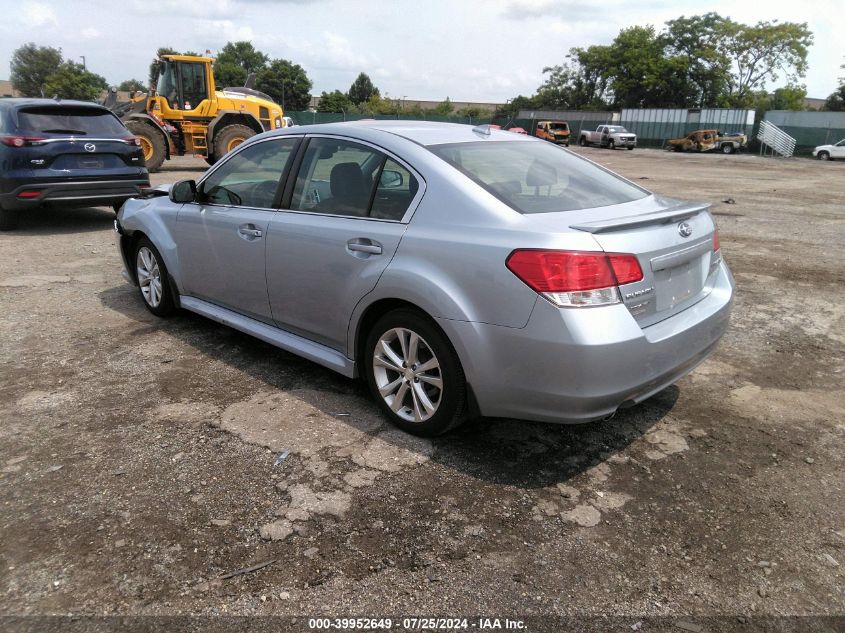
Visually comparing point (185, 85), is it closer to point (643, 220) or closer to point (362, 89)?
point (643, 220)

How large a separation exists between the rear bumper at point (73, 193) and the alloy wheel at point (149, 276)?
3732mm

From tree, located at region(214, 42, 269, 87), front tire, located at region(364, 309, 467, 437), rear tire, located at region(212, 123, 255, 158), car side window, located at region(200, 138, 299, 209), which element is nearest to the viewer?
front tire, located at region(364, 309, 467, 437)

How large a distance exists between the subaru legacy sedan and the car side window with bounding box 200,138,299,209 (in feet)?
0.05

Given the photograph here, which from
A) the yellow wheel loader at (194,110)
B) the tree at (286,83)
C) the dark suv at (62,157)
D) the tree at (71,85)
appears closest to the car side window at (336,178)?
the dark suv at (62,157)

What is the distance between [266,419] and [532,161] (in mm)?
2135

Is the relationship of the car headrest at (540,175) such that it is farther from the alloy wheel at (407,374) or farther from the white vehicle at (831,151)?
the white vehicle at (831,151)

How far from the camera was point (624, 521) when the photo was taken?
2.75 metres

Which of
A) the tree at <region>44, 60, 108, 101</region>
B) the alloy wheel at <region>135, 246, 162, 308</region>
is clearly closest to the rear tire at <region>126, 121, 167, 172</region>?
the alloy wheel at <region>135, 246, 162, 308</region>

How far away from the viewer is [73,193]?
8555mm

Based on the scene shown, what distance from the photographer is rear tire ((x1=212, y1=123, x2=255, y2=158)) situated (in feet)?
55.8

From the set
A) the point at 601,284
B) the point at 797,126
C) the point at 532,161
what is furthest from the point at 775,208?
the point at 797,126

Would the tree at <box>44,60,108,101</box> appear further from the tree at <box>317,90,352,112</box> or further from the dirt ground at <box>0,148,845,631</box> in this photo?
the dirt ground at <box>0,148,845,631</box>

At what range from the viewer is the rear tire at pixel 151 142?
51.9ft

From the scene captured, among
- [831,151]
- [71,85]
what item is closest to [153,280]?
[831,151]
